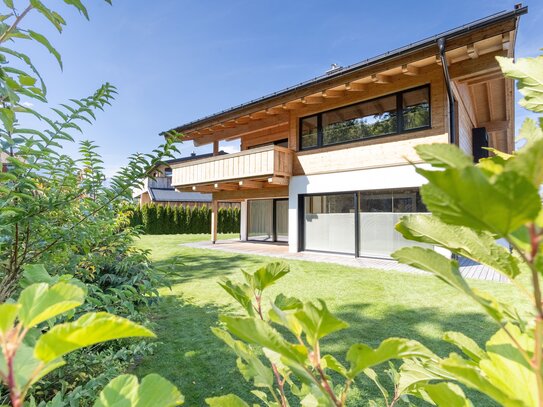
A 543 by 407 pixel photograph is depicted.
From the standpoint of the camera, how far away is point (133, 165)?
1.85m

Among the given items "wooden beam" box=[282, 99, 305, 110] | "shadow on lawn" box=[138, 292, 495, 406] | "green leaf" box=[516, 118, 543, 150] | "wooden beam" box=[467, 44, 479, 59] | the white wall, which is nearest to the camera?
"green leaf" box=[516, 118, 543, 150]

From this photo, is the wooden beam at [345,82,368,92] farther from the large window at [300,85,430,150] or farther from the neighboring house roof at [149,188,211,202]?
the neighboring house roof at [149,188,211,202]

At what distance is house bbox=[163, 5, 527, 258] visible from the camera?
7359mm

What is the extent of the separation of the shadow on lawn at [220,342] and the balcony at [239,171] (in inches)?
235

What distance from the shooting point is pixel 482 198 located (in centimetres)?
23

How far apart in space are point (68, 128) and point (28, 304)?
64.6 inches

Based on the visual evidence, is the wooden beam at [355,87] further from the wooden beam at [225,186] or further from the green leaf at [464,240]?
the green leaf at [464,240]

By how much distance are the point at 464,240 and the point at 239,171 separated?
10.8 m

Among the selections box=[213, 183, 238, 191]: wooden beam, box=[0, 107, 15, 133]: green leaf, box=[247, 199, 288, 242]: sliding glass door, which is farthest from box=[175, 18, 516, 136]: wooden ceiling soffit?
box=[0, 107, 15, 133]: green leaf

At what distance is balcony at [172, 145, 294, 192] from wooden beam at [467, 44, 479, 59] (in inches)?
223

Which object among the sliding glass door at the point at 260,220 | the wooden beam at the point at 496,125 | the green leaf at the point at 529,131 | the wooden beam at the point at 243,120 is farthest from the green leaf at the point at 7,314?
the wooden beam at the point at 496,125

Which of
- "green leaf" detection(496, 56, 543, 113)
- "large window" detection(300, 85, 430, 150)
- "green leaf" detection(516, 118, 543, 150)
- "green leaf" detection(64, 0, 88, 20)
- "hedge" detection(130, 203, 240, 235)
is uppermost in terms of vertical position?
"large window" detection(300, 85, 430, 150)

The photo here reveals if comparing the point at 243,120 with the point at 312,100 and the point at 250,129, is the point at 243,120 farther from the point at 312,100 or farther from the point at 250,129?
the point at 312,100

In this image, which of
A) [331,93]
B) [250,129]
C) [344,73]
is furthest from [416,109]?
[250,129]
